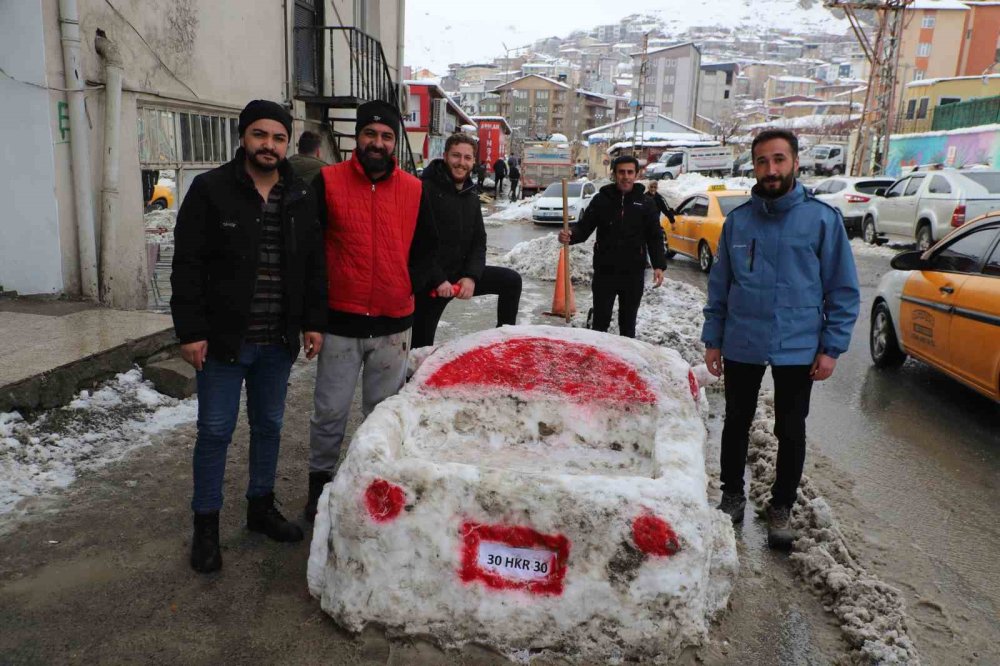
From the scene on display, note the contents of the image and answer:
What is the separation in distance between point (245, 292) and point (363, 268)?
2.13ft

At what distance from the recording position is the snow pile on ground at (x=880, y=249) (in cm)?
1727

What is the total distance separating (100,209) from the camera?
6840 mm

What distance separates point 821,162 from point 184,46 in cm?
4424

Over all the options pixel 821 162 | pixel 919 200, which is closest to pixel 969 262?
pixel 919 200

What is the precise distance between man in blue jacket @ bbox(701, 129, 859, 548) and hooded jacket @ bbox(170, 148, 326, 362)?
2225mm

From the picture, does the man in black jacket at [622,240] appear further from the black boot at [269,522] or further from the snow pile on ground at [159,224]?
the snow pile on ground at [159,224]

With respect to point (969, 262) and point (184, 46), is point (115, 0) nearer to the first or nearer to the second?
point (184, 46)

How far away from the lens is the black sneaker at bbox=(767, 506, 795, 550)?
3846 mm

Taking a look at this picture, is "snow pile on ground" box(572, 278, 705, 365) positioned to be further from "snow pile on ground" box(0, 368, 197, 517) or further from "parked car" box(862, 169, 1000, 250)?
"parked car" box(862, 169, 1000, 250)

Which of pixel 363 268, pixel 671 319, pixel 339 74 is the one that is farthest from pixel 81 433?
pixel 339 74

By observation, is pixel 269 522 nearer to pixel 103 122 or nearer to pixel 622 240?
pixel 622 240

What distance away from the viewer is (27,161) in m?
6.32

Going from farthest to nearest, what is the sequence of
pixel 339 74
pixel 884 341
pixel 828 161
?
1. pixel 828 161
2. pixel 339 74
3. pixel 884 341

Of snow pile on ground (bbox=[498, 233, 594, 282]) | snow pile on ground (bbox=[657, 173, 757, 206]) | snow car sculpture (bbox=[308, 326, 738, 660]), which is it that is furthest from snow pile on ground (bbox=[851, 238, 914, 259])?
snow car sculpture (bbox=[308, 326, 738, 660])
